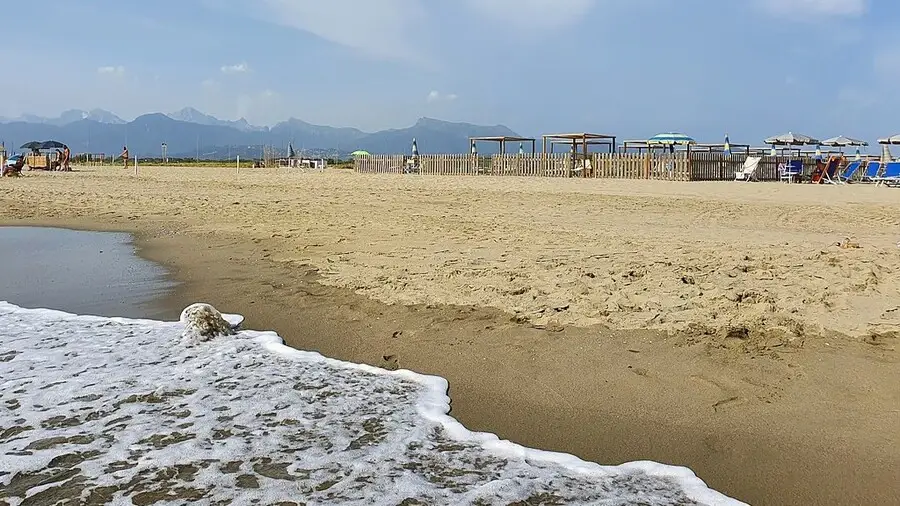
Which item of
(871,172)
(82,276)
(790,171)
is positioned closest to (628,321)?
(82,276)

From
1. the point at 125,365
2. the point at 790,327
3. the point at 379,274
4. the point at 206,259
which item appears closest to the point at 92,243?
the point at 206,259

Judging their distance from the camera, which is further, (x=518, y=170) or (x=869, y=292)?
(x=518, y=170)

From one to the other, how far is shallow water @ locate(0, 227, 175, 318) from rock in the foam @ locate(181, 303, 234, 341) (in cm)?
86

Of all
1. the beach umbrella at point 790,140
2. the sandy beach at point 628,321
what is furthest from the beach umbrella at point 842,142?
the sandy beach at point 628,321

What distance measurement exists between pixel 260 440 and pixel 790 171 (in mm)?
24784

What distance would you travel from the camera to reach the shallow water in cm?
596

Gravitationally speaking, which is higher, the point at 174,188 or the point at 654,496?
the point at 174,188

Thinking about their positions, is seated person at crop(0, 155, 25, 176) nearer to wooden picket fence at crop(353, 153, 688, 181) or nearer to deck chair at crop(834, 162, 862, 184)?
wooden picket fence at crop(353, 153, 688, 181)

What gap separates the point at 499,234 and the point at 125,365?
5253 millimetres

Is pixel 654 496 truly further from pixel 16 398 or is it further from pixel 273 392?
pixel 16 398

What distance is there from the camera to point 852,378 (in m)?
3.69

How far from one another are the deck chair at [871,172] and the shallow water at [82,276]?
71.9 ft

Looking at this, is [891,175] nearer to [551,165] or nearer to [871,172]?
[871,172]

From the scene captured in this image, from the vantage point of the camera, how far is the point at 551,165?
89.5 feet
